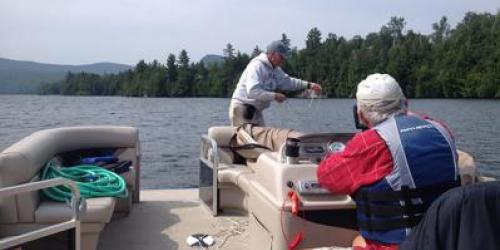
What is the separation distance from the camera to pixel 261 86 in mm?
5098

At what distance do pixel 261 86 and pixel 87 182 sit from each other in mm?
1808

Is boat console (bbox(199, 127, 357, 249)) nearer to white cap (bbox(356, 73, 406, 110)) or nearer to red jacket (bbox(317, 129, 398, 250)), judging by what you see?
red jacket (bbox(317, 129, 398, 250))

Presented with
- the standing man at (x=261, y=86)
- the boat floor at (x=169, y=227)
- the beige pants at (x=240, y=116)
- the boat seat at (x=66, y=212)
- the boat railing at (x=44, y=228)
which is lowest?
the boat floor at (x=169, y=227)

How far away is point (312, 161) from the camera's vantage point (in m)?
3.08

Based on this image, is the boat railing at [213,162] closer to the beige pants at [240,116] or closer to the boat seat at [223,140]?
the boat seat at [223,140]

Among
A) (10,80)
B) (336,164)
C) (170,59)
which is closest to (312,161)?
(336,164)

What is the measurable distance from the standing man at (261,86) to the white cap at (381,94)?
2557mm

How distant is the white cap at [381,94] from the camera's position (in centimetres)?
234

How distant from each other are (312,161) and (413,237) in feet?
3.71

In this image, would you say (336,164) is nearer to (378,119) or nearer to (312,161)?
(378,119)

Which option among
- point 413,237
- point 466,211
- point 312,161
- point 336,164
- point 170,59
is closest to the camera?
point 466,211

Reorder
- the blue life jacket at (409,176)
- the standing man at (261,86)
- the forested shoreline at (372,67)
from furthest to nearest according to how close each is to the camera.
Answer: the forested shoreline at (372,67), the standing man at (261,86), the blue life jacket at (409,176)

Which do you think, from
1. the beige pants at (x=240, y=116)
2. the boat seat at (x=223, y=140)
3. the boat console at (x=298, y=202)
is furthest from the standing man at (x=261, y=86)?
the boat console at (x=298, y=202)

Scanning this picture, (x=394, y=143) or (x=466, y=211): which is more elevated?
(x=394, y=143)
